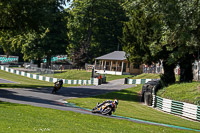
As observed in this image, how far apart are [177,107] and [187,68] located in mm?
10400

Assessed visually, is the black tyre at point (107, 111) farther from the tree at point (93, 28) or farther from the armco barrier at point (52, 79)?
the tree at point (93, 28)

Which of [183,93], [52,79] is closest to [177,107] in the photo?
[183,93]

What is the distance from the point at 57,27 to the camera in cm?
7025

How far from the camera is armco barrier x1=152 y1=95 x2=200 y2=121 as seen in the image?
2201cm

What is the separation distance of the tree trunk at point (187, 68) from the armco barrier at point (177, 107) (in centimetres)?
754

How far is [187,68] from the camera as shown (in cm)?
3331

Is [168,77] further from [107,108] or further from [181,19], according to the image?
[107,108]

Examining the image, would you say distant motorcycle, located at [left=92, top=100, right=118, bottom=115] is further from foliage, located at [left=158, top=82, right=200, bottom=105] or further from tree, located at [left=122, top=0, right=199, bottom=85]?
foliage, located at [left=158, top=82, right=200, bottom=105]

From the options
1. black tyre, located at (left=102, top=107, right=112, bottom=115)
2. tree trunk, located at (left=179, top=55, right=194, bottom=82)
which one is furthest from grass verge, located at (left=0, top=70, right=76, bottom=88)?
black tyre, located at (left=102, top=107, right=112, bottom=115)

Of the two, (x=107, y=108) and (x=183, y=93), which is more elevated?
(x=183, y=93)

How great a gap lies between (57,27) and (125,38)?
36471mm

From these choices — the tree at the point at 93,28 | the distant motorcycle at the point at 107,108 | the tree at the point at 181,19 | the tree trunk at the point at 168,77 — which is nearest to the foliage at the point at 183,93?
the tree trunk at the point at 168,77

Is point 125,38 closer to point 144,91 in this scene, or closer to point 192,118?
point 144,91

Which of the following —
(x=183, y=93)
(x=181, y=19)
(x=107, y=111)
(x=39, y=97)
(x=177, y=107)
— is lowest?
(x=177, y=107)
